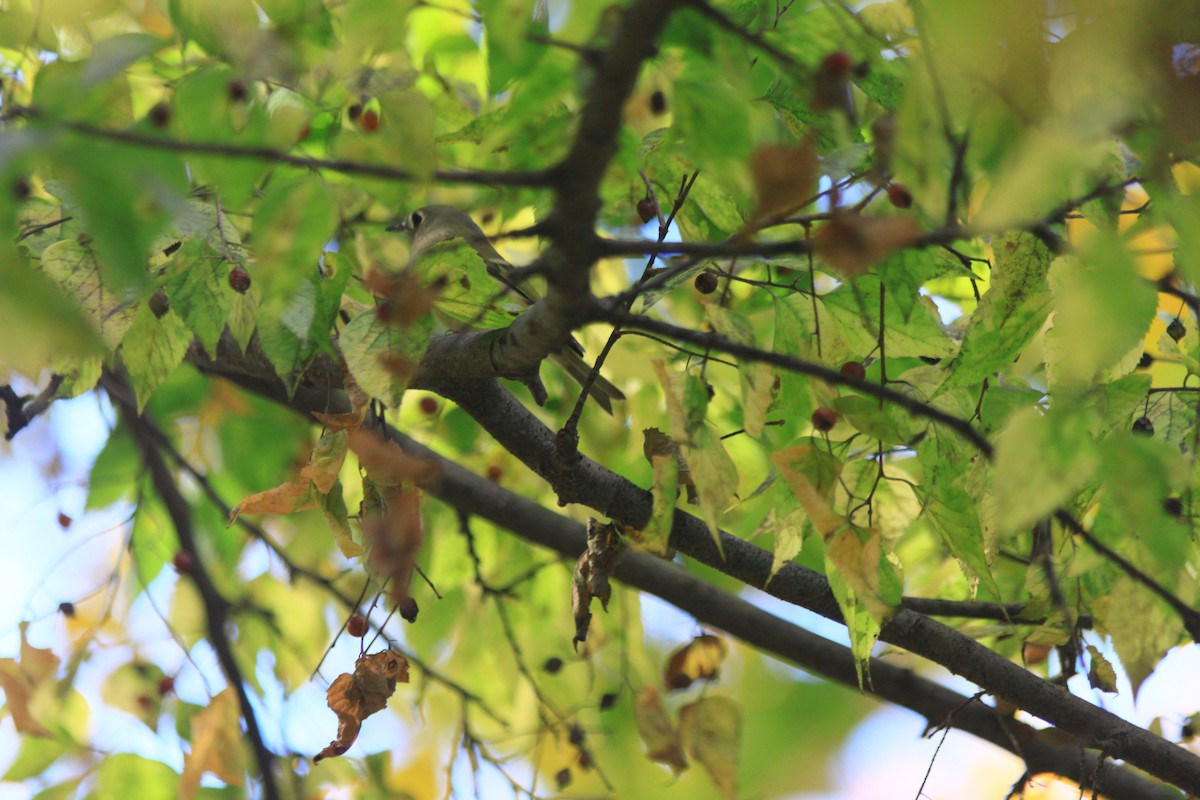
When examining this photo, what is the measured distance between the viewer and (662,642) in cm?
351

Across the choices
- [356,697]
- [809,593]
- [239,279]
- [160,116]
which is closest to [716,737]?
[809,593]

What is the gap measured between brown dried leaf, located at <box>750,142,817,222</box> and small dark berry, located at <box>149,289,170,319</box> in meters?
1.07

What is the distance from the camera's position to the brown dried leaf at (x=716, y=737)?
2131 millimetres

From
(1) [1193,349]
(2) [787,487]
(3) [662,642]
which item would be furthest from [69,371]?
(3) [662,642]

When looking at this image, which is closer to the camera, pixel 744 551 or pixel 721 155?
pixel 721 155

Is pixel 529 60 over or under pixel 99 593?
under

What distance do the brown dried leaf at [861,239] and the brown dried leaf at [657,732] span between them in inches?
63.3

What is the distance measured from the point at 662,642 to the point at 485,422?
1979 mm

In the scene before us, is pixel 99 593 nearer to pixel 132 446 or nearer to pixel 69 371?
pixel 132 446

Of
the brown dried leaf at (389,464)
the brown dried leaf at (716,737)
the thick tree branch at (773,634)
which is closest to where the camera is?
the brown dried leaf at (389,464)

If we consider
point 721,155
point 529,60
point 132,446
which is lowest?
point 721,155

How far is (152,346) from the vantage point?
1.55 meters

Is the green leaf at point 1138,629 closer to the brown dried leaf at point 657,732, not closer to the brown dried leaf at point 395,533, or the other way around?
the brown dried leaf at point 395,533

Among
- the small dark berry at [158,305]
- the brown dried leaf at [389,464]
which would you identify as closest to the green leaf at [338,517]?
the brown dried leaf at [389,464]
